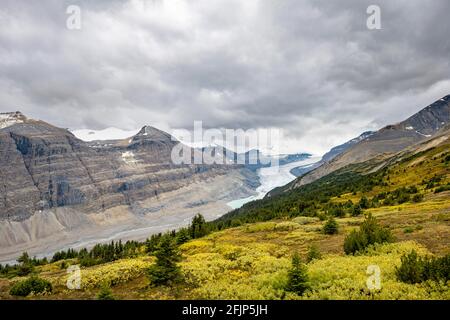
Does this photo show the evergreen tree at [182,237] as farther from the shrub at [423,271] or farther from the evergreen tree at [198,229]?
the shrub at [423,271]

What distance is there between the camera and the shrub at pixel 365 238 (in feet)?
83.4

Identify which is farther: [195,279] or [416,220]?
[416,220]

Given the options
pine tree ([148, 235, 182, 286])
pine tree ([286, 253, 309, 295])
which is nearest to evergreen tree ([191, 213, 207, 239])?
pine tree ([148, 235, 182, 286])

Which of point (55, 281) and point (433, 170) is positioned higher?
point (433, 170)

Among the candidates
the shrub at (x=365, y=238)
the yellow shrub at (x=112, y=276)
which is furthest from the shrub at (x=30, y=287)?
the shrub at (x=365, y=238)

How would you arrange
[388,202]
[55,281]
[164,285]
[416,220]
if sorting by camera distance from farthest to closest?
Result: [388,202] < [416,220] < [55,281] < [164,285]

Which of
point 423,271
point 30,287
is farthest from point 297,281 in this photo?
point 30,287

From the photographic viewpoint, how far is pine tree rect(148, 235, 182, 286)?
21750 millimetres

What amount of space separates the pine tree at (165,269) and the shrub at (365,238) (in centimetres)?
1274

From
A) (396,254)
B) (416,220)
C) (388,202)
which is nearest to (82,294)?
(396,254)

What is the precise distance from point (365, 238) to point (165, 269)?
14917mm

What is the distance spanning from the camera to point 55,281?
1025 inches
